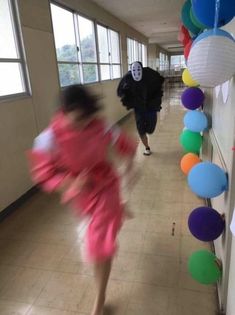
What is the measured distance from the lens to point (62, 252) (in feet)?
6.76

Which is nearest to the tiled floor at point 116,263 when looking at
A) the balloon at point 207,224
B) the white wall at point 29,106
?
the white wall at point 29,106

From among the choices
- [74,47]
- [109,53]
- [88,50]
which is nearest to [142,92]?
[74,47]

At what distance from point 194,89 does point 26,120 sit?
1893 millimetres

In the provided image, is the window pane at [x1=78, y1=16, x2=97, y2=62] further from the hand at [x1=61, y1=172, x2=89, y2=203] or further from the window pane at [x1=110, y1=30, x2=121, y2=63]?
the hand at [x1=61, y1=172, x2=89, y2=203]

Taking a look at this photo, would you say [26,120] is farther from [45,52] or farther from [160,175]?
[160,175]

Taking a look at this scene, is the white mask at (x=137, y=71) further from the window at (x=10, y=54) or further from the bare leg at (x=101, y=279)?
the bare leg at (x=101, y=279)

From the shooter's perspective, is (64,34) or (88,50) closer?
(64,34)

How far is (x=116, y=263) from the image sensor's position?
1.90 meters

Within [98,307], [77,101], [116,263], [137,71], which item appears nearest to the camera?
[77,101]

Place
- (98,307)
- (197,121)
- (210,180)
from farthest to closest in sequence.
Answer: (197,121) < (98,307) < (210,180)

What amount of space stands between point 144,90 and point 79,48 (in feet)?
5.57

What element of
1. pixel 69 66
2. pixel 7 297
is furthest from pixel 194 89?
pixel 69 66

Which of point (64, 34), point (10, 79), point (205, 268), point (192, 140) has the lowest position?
point (205, 268)

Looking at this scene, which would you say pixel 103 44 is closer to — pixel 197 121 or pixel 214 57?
pixel 197 121
